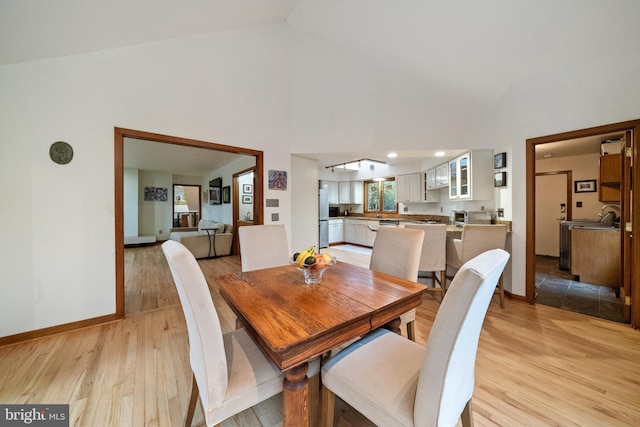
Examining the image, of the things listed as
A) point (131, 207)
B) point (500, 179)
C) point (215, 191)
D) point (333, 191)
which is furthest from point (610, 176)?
point (131, 207)

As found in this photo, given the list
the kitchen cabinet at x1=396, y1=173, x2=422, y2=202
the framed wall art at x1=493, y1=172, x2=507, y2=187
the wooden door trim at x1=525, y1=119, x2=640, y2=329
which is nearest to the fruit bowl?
the wooden door trim at x1=525, y1=119, x2=640, y2=329

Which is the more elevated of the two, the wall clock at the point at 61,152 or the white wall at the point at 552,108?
the white wall at the point at 552,108

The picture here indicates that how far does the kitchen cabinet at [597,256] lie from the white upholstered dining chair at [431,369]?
12.7ft

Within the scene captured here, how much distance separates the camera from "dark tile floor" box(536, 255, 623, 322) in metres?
2.62

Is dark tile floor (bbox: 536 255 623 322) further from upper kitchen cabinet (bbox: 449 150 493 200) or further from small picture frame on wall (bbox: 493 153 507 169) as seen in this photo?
small picture frame on wall (bbox: 493 153 507 169)

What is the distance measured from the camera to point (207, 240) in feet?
17.8

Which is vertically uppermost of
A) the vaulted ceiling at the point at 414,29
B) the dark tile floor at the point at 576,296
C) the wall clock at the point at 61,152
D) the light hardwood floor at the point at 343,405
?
the vaulted ceiling at the point at 414,29

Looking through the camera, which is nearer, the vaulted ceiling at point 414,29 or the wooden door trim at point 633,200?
the vaulted ceiling at point 414,29

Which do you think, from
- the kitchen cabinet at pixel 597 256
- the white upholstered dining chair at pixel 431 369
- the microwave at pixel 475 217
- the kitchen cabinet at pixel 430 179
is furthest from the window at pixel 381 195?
the white upholstered dining chair at pixel 431 369

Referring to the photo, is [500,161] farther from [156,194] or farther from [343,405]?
[156,194]

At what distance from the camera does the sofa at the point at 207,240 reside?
5206mm

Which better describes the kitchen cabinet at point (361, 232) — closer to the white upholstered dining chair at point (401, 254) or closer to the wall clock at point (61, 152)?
the white upholstered dining chair at point (401, 254)

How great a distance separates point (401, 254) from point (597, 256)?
11.5 ft

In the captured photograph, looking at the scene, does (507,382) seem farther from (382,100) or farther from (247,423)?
(382,100)
